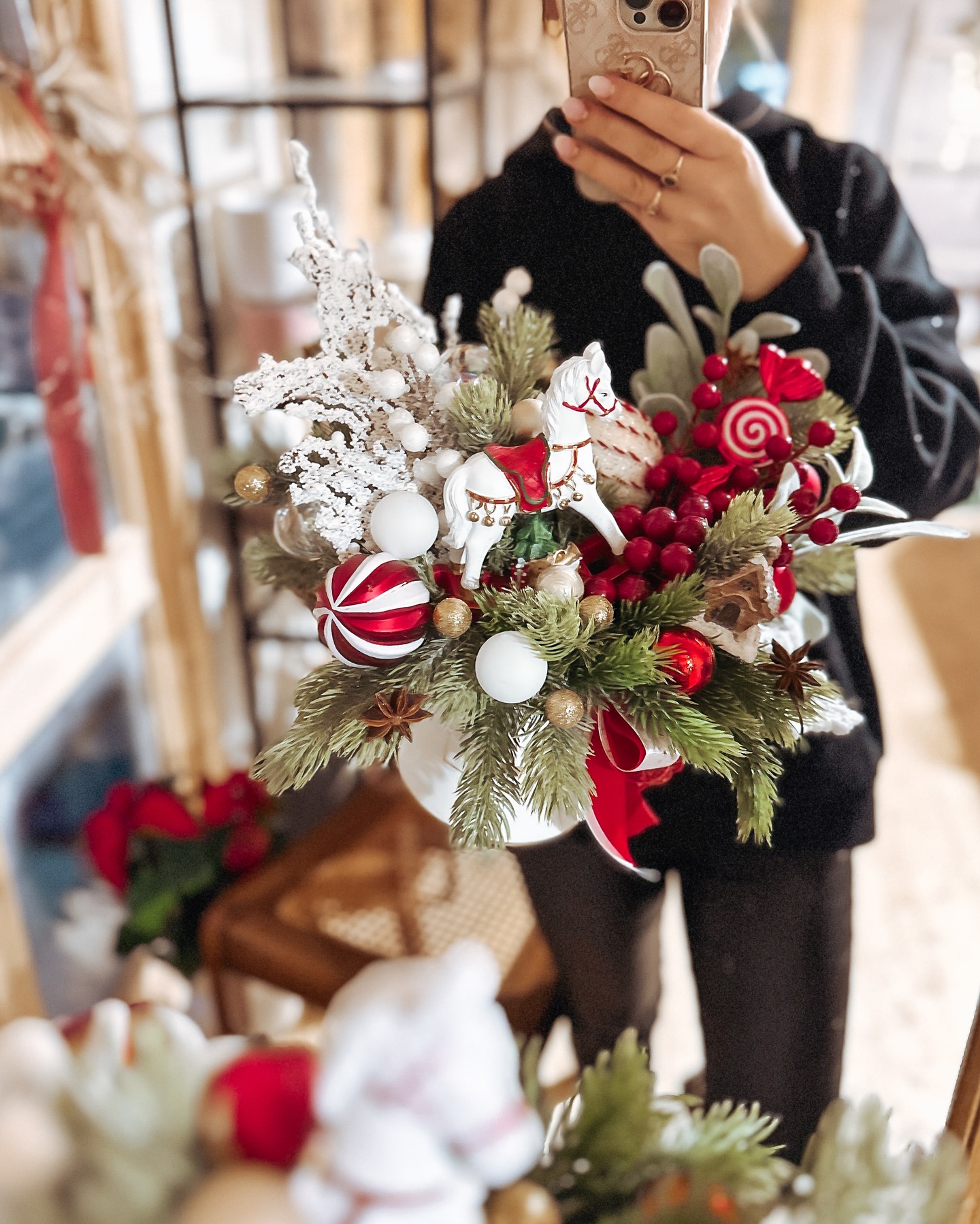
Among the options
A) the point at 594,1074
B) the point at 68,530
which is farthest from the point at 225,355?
the point at 594,1074

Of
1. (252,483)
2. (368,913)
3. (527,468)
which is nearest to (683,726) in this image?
(527,468)

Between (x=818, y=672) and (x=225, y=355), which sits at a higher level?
(x=818, y=672)

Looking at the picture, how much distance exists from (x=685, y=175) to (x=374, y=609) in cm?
30

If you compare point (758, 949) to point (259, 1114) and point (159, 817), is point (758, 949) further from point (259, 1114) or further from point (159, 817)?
point (159, 817)

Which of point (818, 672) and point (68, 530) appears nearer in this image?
point (818, 672)

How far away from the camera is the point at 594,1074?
32 cm

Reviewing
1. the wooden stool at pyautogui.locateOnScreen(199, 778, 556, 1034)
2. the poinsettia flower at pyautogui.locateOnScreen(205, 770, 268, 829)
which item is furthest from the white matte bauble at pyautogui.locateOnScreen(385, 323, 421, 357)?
the poinsettia flower at pyautogui.locateOnScreen(205, 770, 268, 829)

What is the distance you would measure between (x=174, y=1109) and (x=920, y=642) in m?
1.36

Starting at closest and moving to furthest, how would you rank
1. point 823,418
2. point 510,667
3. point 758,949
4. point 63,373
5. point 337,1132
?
point 337,1132, point 510,667, point 823,418, point 758,949, point 63,373

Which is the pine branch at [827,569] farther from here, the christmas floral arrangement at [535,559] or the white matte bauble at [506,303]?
the white matte bauble at [506,303]

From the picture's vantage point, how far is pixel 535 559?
446mm

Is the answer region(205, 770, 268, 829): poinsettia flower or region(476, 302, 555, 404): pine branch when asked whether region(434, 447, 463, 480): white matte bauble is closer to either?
region(476, 302, 555, 404): pine branch

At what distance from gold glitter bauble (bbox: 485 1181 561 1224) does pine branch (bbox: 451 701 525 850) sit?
165mm

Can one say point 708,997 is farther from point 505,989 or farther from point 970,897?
point 970,897
